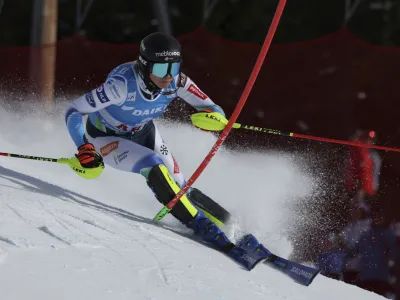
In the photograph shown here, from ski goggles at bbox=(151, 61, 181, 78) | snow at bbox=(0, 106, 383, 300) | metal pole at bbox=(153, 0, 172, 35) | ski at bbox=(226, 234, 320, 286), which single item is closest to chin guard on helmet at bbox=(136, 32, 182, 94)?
ski goggles at bbox=(151, 61, 181, 78)

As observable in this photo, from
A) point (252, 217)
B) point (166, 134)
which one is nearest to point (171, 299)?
point (252, 217)

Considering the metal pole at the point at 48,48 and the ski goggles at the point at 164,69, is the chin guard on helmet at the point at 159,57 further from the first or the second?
the metal pole at the point at 48,48

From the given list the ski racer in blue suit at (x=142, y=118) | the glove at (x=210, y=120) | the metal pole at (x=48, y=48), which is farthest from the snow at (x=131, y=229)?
the glove at (x=210, y=120)

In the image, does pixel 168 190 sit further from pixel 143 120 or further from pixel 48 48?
pixel 48 48

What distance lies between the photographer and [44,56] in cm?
614

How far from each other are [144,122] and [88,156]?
46 cm

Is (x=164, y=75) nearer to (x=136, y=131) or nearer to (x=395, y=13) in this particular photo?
(x=136, y=131)

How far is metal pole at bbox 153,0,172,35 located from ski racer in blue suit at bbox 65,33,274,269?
11.3 feet

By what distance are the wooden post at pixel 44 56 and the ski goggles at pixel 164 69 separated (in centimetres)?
253

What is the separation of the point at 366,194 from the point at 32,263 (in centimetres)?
315

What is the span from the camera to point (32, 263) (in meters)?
2.63

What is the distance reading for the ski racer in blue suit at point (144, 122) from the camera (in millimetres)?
3799

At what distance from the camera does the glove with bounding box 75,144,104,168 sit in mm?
3828

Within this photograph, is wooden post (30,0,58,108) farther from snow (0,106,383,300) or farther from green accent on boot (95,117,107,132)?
green accent on boot (95,117,107,132)
